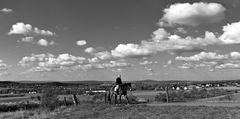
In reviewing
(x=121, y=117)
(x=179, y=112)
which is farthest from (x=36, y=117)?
(x=179, y=112)

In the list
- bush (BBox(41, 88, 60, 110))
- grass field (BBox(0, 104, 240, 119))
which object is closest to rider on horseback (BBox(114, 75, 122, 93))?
grass field (BBox(0, 104, 240, 119))

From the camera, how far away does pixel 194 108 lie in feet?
77.0

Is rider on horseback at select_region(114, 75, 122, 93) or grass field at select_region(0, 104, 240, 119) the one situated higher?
rider on horseback at select_region(114, 75, 122, 93)

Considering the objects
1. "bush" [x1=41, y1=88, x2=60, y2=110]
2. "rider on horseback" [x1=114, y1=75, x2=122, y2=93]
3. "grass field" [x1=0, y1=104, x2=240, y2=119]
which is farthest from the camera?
"bush" [x1=41, y1=88, x2=60, y2=110]

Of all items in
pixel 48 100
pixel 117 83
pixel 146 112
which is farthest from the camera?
pixel 48 100

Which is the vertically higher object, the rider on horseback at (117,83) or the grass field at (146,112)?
the rider on horseback at (117,83)

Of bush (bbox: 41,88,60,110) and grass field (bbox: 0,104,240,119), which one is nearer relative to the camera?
grass field (bbox: 0,104,240,119)

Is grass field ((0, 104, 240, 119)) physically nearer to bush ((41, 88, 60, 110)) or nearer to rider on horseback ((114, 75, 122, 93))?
rider on horseback ((114, 75, 122, 93))

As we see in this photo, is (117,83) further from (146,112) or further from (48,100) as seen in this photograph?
(48,100)

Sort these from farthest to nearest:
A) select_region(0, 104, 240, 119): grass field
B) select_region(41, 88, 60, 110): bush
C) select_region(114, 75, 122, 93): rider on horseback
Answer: select_region(41, 88, 60, 110): bush < select_region(114, 75, 122, 93): rider on horseback < select_region(0, 104, 240, 119): grass field

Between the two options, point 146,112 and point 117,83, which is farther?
point 117,83

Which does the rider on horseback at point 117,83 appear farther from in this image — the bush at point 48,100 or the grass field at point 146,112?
the bush at point 48,100

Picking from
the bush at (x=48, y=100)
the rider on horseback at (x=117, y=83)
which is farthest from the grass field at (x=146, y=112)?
the bush at (x=48, y=100)

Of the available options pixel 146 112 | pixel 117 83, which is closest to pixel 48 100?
pixel 117 83
